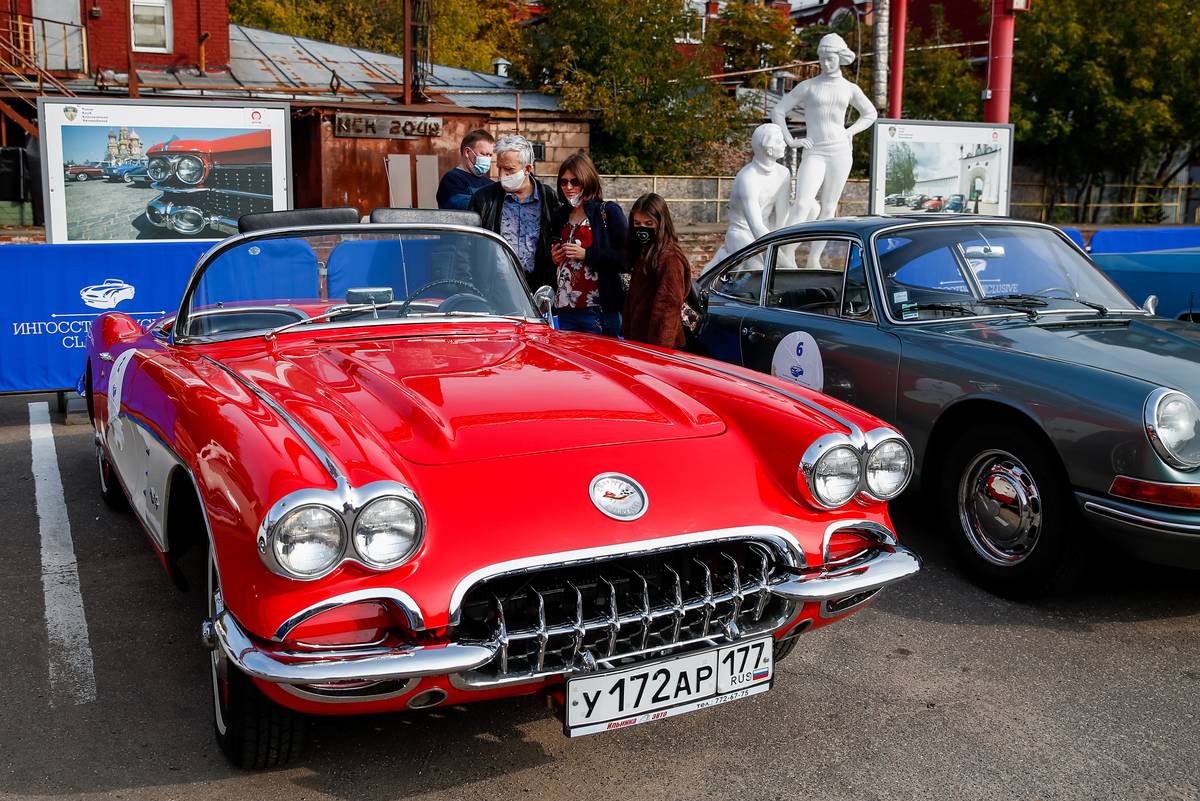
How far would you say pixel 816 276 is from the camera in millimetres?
5766

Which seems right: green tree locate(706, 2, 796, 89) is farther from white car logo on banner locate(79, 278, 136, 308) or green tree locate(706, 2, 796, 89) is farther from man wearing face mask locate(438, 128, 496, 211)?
white car logo on banner locate(79, 278, 136, 308)

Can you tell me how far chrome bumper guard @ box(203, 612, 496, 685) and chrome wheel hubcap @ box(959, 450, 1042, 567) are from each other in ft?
8.35

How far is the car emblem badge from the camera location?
2826 millimetres

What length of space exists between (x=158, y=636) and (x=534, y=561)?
2.01 metres

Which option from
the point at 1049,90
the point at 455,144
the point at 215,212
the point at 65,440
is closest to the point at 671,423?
the point at 65,440


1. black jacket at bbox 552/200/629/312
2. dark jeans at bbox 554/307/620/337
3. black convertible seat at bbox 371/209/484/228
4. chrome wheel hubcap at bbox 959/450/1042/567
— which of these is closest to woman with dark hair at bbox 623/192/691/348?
black jacket at bbox 552/200/629/312

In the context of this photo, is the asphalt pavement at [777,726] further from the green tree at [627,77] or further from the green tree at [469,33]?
the green tree at [469,33]

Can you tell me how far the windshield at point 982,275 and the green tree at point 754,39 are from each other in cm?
2851

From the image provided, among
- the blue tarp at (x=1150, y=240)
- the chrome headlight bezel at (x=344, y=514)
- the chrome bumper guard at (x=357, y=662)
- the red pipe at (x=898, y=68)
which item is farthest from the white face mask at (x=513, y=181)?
the red pipe at (x=898, y=68)

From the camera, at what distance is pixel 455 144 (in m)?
21.2

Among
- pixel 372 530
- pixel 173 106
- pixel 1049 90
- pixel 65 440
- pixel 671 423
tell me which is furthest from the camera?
pixel 1049 90

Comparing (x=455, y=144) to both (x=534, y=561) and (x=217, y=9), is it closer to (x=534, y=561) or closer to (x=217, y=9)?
(x=217, y=9)

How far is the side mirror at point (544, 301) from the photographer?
4562mm

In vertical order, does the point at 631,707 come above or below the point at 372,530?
below
